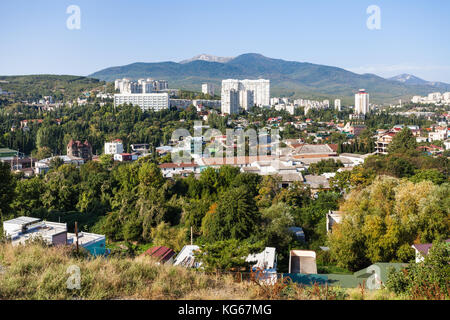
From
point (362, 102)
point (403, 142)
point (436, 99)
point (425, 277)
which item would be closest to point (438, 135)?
point (403, 142)

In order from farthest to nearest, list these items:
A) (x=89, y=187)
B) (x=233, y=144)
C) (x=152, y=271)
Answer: (x=233, y=144) → (x=89, y=187) → (x=152, y=271)

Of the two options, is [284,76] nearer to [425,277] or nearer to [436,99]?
[436,99]

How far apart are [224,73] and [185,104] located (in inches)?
2524

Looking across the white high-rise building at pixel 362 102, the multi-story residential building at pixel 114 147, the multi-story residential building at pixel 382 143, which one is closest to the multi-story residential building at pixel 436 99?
the white high-rise building at pixel 362 102

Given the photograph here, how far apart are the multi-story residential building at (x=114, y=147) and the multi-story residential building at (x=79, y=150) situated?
1032 millimetres

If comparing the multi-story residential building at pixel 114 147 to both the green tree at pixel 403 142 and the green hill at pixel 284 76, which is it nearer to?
the green tree at pixel 403 142

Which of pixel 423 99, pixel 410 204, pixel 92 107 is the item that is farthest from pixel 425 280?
pixel 423 99

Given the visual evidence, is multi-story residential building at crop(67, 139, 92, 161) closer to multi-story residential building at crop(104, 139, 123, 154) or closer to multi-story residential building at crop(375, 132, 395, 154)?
multi-story residential building at crop(104, 139, 123, 154)

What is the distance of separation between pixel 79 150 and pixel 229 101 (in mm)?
18202

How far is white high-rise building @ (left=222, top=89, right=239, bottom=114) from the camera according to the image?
3622 cm

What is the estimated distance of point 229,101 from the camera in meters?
36.2

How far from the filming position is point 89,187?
11227 millimetres
